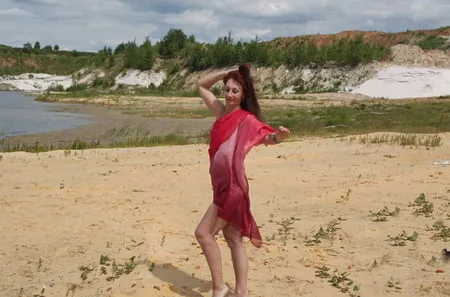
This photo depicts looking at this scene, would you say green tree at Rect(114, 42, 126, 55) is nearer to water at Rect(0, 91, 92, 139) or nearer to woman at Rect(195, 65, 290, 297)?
water at Rect(0, 91, 92, 139)

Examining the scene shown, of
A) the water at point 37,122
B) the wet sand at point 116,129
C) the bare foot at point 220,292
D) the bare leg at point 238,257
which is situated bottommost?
the water at point 37,122

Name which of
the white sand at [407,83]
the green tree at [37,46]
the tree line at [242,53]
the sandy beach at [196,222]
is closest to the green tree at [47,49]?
the green tree at [37,46]

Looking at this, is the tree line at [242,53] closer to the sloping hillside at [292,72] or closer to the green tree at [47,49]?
the sloping hillside at [292,72]

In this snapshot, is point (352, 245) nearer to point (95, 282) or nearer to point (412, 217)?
point (412, 217)

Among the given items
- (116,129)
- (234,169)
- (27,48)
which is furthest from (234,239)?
(27,48)

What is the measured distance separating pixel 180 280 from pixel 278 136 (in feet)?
5.92

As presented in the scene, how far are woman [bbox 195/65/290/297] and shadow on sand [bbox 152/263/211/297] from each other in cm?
43

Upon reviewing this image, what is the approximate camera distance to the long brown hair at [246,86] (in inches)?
186

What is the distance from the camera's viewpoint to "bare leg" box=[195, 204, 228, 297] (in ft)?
15.4

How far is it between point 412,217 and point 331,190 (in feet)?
6.64

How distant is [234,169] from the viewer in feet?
15.0

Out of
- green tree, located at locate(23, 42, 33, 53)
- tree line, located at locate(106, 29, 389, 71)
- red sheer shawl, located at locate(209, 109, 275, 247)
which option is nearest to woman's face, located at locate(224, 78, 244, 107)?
red sheer shawl, located at locate(209, 109, 275, 247)

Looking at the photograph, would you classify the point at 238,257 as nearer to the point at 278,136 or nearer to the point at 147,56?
the point at 278,136

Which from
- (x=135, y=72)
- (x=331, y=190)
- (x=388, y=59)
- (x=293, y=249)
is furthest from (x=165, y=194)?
(x=135, y=72)
